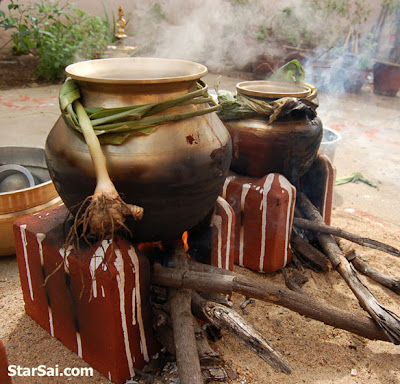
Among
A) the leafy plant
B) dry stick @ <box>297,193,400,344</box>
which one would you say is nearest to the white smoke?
the leafy plant

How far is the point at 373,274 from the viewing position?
3.02m

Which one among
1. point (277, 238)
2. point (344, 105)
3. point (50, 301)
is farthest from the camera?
point (344, 105)

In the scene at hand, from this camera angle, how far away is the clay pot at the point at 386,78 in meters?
9.75

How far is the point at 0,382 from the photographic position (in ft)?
5.24

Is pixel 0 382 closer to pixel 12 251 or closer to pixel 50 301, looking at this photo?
pixel 50 301

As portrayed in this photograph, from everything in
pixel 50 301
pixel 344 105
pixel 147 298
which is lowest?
pixel 344 105

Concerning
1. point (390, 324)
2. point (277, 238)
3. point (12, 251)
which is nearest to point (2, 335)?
point (12, 251)

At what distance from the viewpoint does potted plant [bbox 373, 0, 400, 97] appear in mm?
9812

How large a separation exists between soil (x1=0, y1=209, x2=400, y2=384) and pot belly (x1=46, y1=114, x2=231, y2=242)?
0.81 meters

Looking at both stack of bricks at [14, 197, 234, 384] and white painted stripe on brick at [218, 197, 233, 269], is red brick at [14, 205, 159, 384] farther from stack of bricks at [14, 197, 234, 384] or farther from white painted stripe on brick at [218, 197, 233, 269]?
white painted stripe on brick at [218, 197, 233, 269]

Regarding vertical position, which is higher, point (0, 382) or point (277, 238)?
point (0, 382)

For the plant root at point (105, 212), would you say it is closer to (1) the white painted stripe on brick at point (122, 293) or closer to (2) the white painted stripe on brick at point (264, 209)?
(1) the white painted stripe on brick at point (122, 293)

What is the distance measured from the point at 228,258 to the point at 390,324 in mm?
992

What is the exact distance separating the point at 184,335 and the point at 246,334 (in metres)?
0.29
